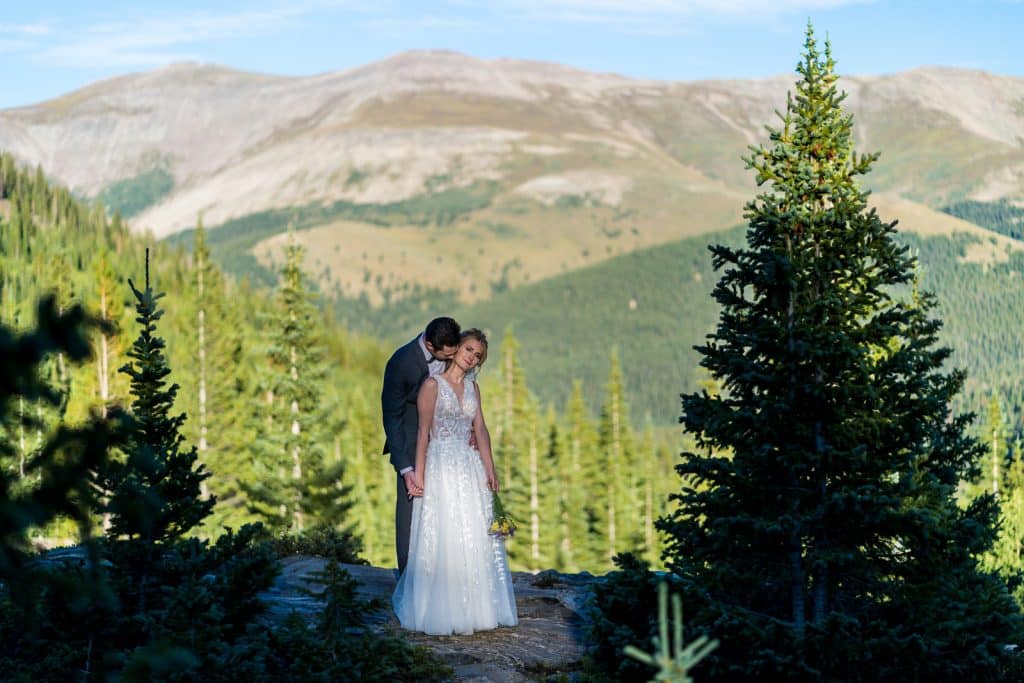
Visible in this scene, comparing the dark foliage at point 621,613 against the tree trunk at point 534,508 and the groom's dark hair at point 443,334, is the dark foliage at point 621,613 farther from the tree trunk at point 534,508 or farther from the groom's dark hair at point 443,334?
the tree trunk at point 534,508

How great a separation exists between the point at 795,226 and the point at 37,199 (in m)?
157

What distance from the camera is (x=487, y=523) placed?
1241 cm

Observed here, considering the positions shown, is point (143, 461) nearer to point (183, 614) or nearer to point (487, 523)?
point (183, 614)

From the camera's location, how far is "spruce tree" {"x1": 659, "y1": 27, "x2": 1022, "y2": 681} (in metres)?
8.78

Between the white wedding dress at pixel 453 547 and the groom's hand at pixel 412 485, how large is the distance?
0.07 m

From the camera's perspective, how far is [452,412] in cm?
1237

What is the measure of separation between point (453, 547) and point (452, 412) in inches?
52.5

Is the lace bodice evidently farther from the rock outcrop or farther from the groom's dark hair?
the rock outcrop

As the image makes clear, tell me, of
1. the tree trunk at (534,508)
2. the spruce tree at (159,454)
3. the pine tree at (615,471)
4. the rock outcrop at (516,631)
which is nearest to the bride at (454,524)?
the rock outcrop at (516,631)

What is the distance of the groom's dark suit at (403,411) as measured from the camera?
41.4ft

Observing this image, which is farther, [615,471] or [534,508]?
[615,471]

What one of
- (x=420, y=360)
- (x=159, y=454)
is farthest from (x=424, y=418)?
(x=159, y=454)

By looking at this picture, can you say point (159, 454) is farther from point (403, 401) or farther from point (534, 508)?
point (534, 508)

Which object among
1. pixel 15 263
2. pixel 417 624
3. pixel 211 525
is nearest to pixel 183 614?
pixel 417 624
